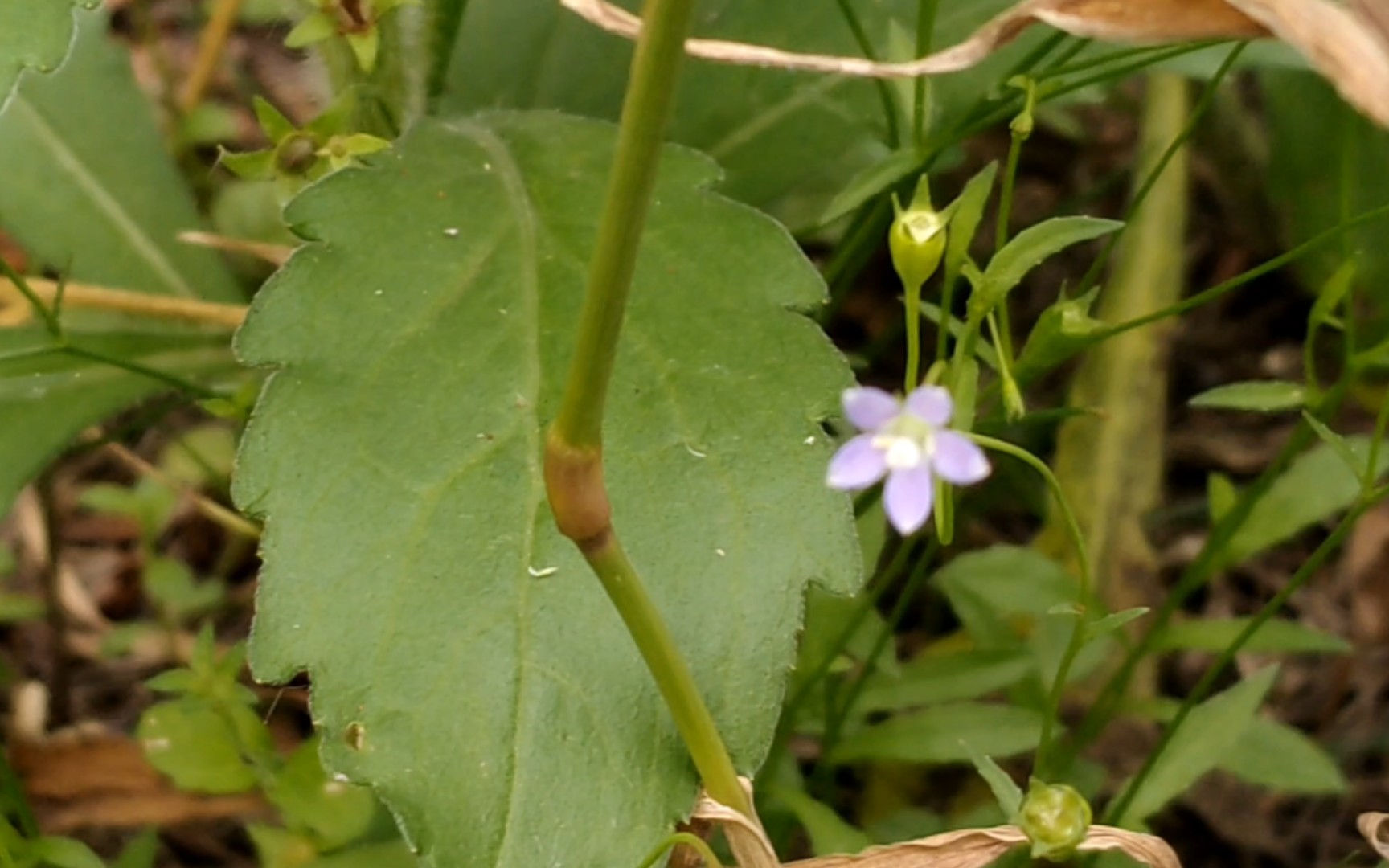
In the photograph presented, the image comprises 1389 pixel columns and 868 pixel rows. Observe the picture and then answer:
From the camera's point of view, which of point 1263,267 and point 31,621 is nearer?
point 1263,267

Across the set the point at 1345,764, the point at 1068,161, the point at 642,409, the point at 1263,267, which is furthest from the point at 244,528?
the point at 1068,161

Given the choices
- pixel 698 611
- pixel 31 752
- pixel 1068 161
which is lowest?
pixel 31 752

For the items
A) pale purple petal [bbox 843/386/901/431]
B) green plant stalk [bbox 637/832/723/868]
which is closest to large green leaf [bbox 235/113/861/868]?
green plant stalk [bbox 637/832/723/868]

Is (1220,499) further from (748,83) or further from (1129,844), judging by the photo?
(748,83)

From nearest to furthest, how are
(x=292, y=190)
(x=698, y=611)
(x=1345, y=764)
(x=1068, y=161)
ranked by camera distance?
(x=698, y=611) → (x=292, y=190) → (x=1345, y=764) → (x=1068, y=161)

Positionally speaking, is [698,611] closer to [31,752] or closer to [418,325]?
[418,325]

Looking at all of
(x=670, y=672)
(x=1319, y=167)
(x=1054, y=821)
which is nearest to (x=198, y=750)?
(x=670, y=672)
